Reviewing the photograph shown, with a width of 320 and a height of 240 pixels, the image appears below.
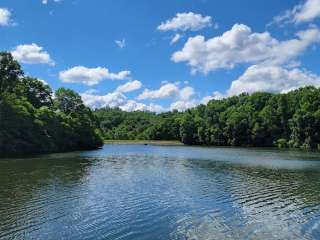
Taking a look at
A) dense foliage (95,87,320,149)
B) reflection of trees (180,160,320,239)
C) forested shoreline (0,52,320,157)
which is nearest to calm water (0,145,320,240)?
reflection of trees (180,160,320,239)

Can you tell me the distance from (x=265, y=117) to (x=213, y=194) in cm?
13343

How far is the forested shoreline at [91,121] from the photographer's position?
84500mm

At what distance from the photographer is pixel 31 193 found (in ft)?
107

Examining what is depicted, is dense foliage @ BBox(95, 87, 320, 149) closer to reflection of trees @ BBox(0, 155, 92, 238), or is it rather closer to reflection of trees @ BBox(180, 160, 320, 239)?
reflection of trees @ BBox(180, 160, 320, 239)

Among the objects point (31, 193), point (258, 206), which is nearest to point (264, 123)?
point (258, 206)

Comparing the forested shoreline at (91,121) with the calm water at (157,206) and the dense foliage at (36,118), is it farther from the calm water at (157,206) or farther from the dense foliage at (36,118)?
the calm water at (157,206)

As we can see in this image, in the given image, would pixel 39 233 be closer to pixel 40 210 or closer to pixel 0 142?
pixel 40 210

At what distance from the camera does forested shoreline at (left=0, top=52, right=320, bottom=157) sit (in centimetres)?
8450

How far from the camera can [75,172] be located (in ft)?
161

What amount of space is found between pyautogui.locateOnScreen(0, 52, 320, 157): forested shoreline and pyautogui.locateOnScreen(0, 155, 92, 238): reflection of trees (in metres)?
33.0

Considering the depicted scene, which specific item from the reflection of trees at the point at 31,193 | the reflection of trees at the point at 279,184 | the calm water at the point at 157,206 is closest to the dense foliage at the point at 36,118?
the reflection of trees at the point at 31,193

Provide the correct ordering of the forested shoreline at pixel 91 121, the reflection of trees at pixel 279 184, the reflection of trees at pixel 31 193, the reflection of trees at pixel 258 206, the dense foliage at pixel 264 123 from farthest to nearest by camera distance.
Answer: the dense foliage at pixel 264 123 < the forested shoreline at pixel 91 121 < the reflection of trees at pixel 279 184 < the reflection of trees at pixel 31 193 < the reflection of trees at pixel 258 206

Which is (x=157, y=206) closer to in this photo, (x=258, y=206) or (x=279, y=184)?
(x=258, y=206)

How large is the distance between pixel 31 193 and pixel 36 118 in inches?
2483
